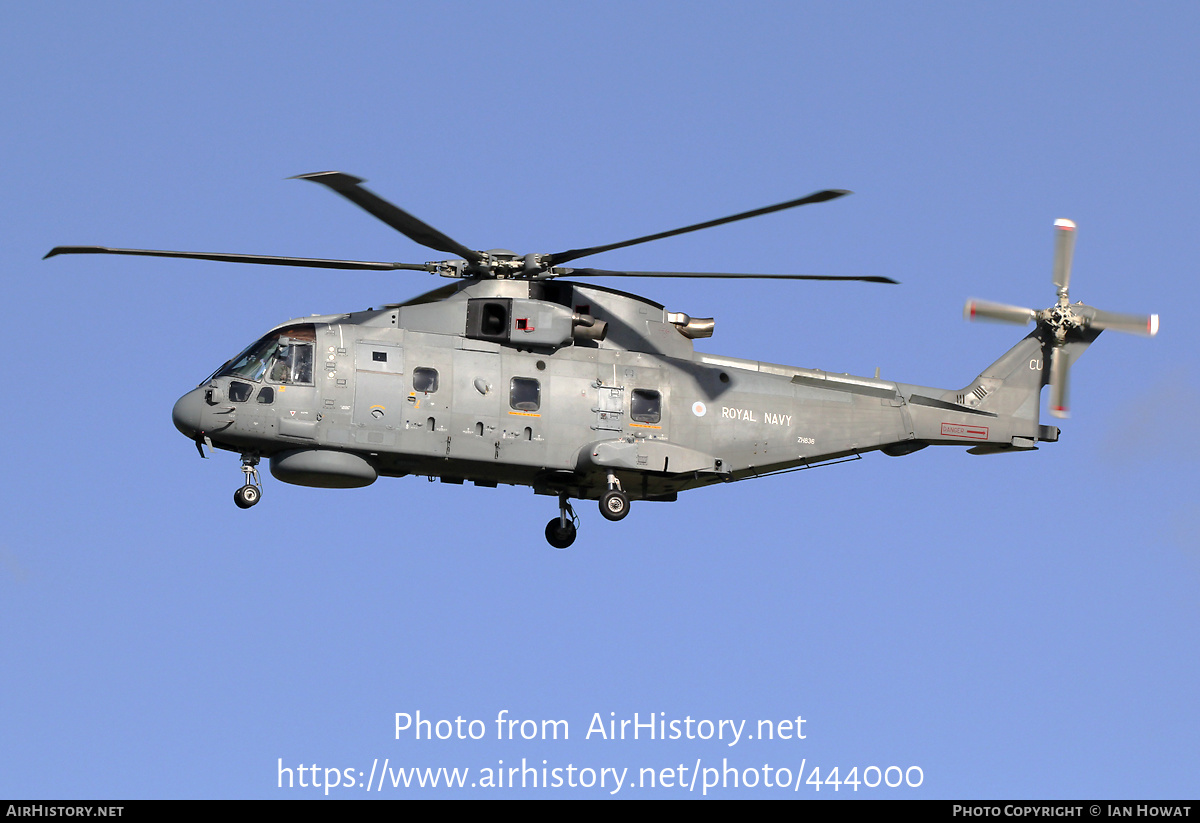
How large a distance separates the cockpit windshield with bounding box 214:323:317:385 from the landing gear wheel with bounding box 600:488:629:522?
5588 millimetres

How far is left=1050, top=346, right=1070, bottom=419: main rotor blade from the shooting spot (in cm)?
3469

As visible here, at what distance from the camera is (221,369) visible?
100 feet

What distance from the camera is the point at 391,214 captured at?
1143 inches

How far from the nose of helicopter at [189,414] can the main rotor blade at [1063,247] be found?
16.6m

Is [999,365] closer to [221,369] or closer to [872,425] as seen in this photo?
[872,425]

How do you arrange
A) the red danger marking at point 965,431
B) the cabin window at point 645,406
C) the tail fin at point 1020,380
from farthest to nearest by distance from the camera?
the tail fin at point 1020,380
the red danger marking at point 965,431
the cabin window at point 645,406

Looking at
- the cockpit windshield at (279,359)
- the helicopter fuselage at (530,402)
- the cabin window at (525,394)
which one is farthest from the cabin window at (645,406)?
the cockpit windshield at (279,359)

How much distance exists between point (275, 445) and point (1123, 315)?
16.6 m

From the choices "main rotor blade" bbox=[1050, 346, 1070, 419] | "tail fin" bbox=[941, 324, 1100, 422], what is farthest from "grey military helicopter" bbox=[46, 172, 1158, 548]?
"main rotor blade" bbox=[1050, 346, 1070, 419]

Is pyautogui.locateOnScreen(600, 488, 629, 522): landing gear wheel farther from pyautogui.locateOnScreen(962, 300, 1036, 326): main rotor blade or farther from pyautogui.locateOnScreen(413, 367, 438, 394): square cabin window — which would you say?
pyautogui.locateOnScreen(962, 300, 1036, 326): main rotor blade

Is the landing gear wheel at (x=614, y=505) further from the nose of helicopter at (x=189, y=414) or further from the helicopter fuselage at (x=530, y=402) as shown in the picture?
the nose of helicopter at (x=189, y=414)

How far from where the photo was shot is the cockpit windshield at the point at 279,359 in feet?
99.6
